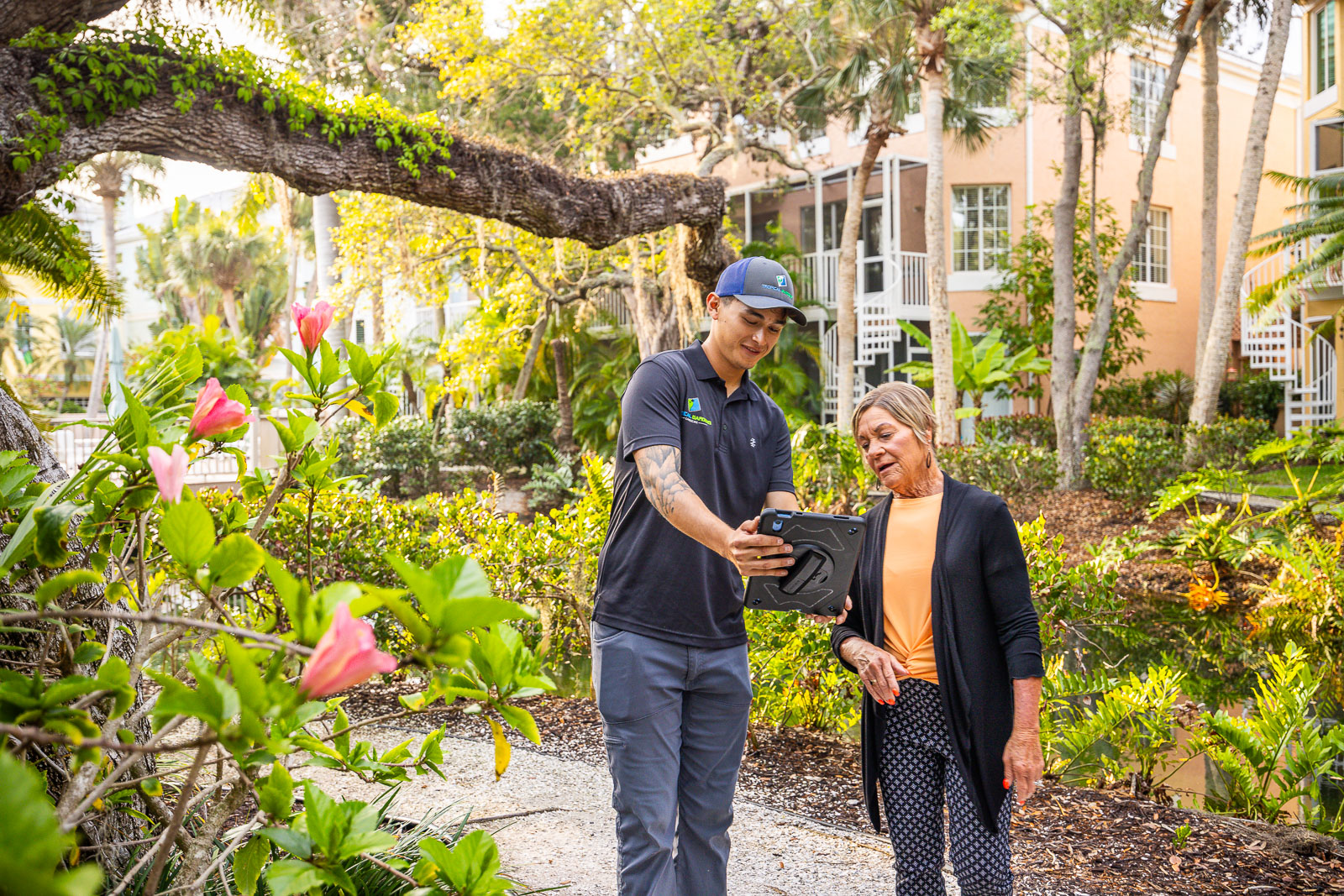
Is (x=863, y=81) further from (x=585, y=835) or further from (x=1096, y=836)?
(x=585, y=835)

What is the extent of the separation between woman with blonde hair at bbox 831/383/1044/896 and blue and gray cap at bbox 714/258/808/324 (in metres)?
0.44

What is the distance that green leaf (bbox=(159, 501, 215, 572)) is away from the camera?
1.23m

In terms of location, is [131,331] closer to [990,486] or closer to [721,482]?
[990,486]

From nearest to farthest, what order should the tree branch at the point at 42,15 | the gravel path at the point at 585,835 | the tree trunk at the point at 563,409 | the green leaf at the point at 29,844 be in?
1. the green leaf at the point at 29,844
2. the gravel path at the point at 585,835
3. the tree branch at the point at 42,15
4. the tree trunk at the point at 563,409

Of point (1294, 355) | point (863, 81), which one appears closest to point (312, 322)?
point (863, 81)

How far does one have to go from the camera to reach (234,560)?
1307 mm

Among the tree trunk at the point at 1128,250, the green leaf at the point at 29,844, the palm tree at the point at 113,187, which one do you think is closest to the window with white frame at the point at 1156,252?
the tree trunk at the point at 1128,250

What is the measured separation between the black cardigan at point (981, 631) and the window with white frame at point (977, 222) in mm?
18523

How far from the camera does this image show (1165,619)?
9.29 meters

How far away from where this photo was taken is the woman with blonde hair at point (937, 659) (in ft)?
9.16

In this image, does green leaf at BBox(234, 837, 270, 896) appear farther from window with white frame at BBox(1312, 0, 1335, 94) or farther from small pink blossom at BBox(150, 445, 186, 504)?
window with white frame at BBox(1312, 0, 1335, 94)

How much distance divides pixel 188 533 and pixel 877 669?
2.12 m

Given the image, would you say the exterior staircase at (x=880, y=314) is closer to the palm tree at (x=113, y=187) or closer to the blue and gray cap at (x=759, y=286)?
the blue and gray cap at (x=759, y=286)

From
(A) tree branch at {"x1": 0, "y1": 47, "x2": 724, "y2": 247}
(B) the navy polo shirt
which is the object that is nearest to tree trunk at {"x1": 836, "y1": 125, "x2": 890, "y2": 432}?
(A) tree branch at {"x1": 0, "y1": 47, "x2": 724, "y2": 247}
